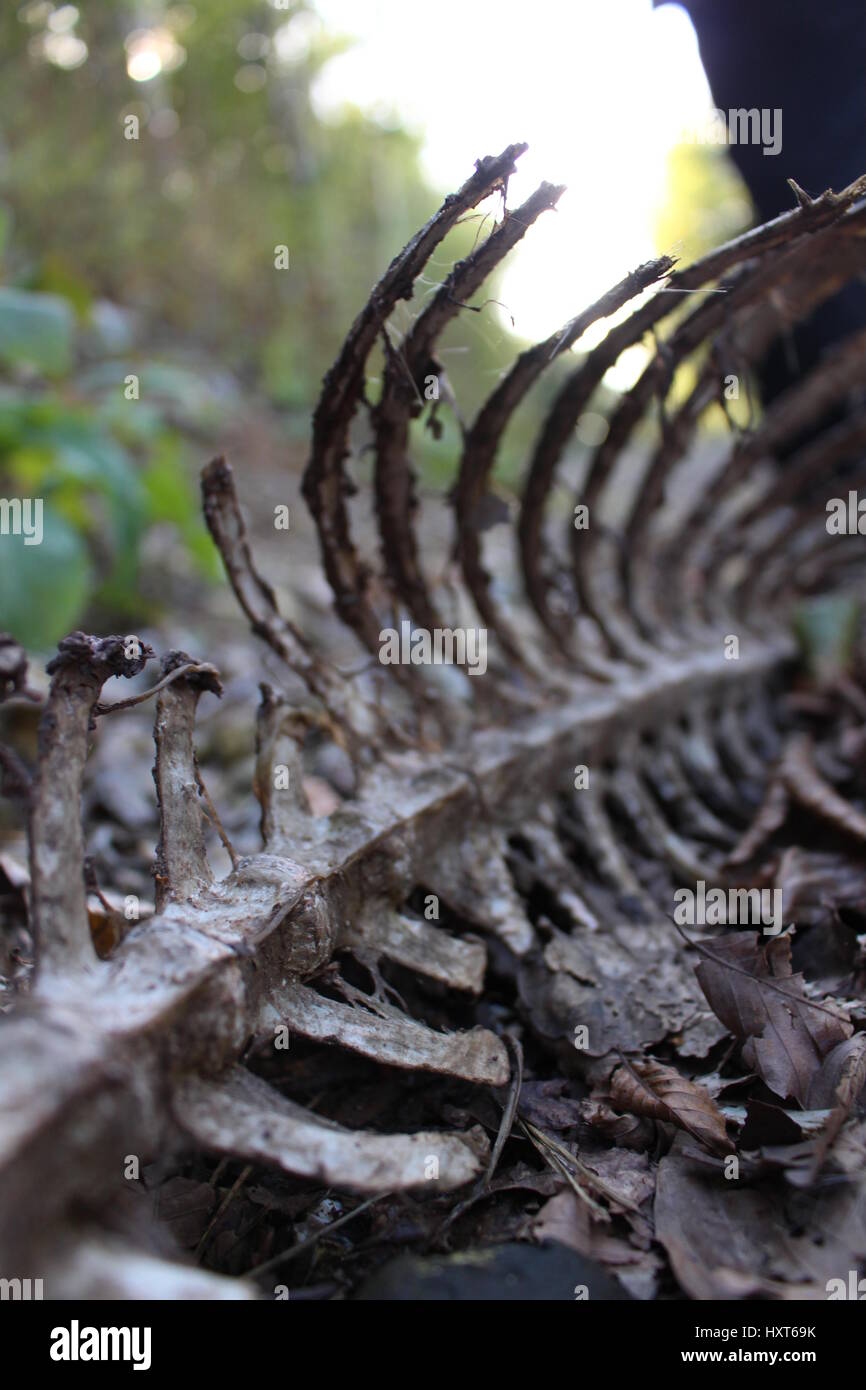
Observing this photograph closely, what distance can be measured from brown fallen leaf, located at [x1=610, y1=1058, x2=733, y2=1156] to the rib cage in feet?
0.33

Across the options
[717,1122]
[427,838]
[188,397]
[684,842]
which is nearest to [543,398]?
[188,397]

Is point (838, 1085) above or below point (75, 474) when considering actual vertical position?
below

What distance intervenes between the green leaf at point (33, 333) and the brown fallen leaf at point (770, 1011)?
10.2ft

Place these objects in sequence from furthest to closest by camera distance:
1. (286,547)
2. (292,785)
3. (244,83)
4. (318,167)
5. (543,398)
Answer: (543,398) < (318,167) < (244,83) < (286,547) < (292,785)

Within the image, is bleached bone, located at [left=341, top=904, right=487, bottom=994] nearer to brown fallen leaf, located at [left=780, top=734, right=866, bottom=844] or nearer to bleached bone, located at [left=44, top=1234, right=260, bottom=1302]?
bleached bone, located at [left=44, top=1234, right=260, bottom=1302]

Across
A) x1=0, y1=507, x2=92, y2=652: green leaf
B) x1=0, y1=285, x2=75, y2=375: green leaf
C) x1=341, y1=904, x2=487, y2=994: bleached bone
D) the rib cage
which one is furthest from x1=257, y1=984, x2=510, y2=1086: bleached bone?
x1=0, y1=285, x2=75, y2=375: green leaf

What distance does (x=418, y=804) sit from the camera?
1.92 m

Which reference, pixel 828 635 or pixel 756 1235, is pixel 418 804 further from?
pixel 828 635

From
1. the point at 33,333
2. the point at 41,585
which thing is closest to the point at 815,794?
the point at 41,585

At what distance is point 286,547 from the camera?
548cm

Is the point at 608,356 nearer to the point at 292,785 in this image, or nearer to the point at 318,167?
the point at 292,785

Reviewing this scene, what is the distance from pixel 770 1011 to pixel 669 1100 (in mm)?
253

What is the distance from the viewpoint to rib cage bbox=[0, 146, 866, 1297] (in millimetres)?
1089

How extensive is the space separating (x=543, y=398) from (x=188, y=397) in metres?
4.06
